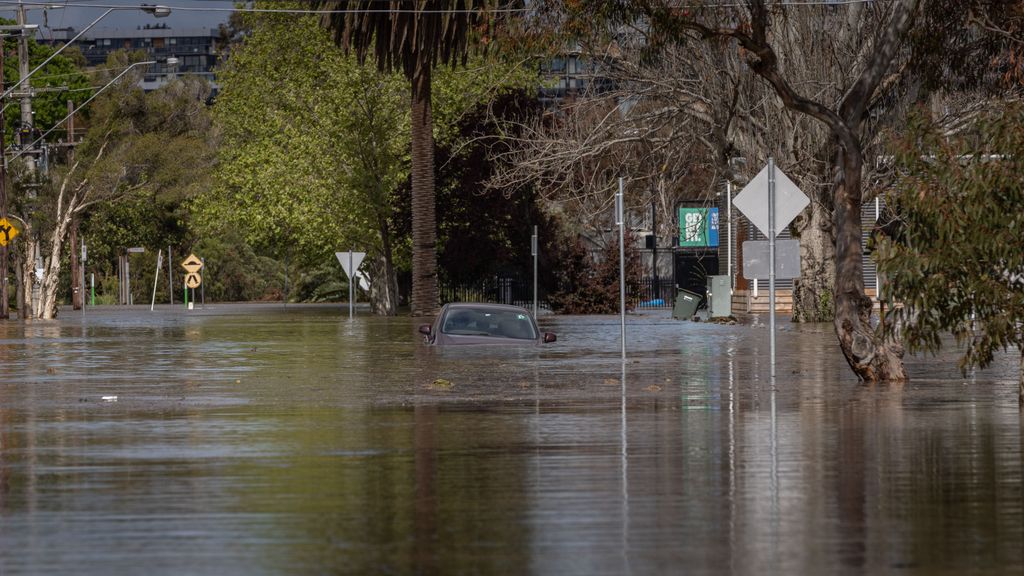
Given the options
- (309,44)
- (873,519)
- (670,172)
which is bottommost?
(873,519)

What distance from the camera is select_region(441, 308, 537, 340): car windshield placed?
1192 inches

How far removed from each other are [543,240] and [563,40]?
43048 millimetres

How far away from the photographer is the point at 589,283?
67.5m

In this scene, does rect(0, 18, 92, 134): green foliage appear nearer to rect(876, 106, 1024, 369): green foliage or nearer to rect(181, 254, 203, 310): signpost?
rect(181, 254, 203, 310): signpost

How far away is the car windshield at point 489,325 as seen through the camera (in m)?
30.3

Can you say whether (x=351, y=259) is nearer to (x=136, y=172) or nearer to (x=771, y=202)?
(x=136, y=172)

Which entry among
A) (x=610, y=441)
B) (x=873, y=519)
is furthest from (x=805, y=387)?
(x=873, y=519)

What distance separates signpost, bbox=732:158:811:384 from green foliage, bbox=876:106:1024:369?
135 inches

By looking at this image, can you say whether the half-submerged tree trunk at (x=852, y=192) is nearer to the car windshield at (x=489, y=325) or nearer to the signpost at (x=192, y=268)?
the car windshield at (x=489, y=325)

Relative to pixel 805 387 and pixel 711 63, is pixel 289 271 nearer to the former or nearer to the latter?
pixel 711 63

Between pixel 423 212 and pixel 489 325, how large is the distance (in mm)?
26897

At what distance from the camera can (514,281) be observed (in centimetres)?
7450

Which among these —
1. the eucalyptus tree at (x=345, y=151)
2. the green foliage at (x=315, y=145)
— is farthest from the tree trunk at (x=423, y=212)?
the green foliage at (x=315, y=145)

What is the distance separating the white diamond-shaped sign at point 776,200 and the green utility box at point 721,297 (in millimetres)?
30310
